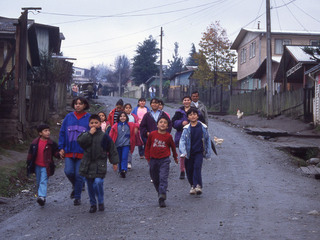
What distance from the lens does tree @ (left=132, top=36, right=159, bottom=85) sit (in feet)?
240

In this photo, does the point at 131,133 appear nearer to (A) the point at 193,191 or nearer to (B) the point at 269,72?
(A) the point at 193,191

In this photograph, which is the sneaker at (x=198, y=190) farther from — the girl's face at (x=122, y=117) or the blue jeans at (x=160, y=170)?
the girl's face at (x=122, y=117)

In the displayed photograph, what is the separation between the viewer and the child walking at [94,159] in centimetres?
733

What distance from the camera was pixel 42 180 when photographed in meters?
7.98

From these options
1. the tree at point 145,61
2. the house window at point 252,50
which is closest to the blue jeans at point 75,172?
the house window at point 252,50

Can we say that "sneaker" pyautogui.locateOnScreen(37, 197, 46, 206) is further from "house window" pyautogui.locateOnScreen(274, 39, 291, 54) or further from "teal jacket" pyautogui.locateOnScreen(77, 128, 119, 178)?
"house window" pyautogui.locateOnScreen(274, 39, 291, 54)

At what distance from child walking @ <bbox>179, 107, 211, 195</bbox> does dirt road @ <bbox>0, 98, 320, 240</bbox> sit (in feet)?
1.22

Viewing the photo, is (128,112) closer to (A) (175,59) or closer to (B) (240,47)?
(B) (240,47)

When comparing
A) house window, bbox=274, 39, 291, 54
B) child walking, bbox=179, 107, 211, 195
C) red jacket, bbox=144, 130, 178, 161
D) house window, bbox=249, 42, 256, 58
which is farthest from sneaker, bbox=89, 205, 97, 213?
house window, bbox=249, 42, 256, 58

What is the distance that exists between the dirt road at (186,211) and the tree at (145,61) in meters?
62.5

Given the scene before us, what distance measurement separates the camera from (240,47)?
4791 cm

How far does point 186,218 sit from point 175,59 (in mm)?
118564

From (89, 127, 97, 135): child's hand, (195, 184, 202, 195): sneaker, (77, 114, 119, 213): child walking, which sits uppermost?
(89, 127, 97, 135): child's hand

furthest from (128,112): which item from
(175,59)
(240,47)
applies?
(175,59)
